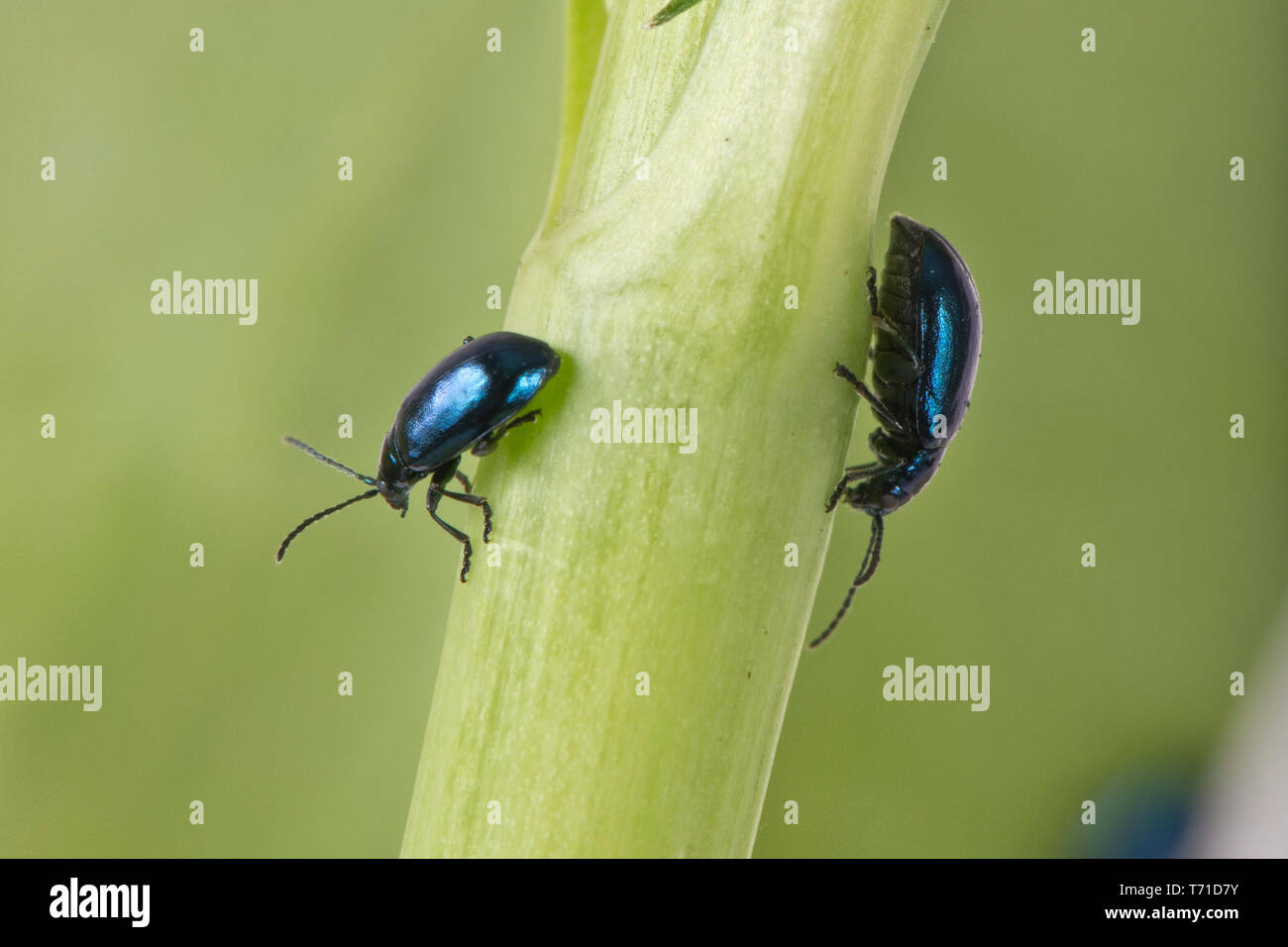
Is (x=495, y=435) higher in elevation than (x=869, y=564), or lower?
higher

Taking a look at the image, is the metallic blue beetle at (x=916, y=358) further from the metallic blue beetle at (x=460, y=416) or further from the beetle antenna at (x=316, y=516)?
the beetle antenna at (x=316, y=516)

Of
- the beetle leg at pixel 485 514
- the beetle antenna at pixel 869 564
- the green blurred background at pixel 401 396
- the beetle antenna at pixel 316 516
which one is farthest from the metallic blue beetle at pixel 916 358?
the beetle antenna at pixel 316 516

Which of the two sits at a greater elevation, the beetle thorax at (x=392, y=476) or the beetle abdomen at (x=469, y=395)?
the beetle abdomen at (x=469, y=395)

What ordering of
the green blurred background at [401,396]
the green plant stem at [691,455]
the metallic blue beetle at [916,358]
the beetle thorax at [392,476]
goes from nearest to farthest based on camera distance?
1. the green plant stem at [691,455]
2. the metallic blue beetle at [916,358]
3. the beetle thorax at [392,476]
4. the green blurred background at [401,396]

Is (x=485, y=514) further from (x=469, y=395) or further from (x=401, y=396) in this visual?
(x=401, y=396)

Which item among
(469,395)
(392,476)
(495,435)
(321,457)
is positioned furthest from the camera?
(321,457)

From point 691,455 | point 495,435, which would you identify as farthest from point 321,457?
point 691,455
